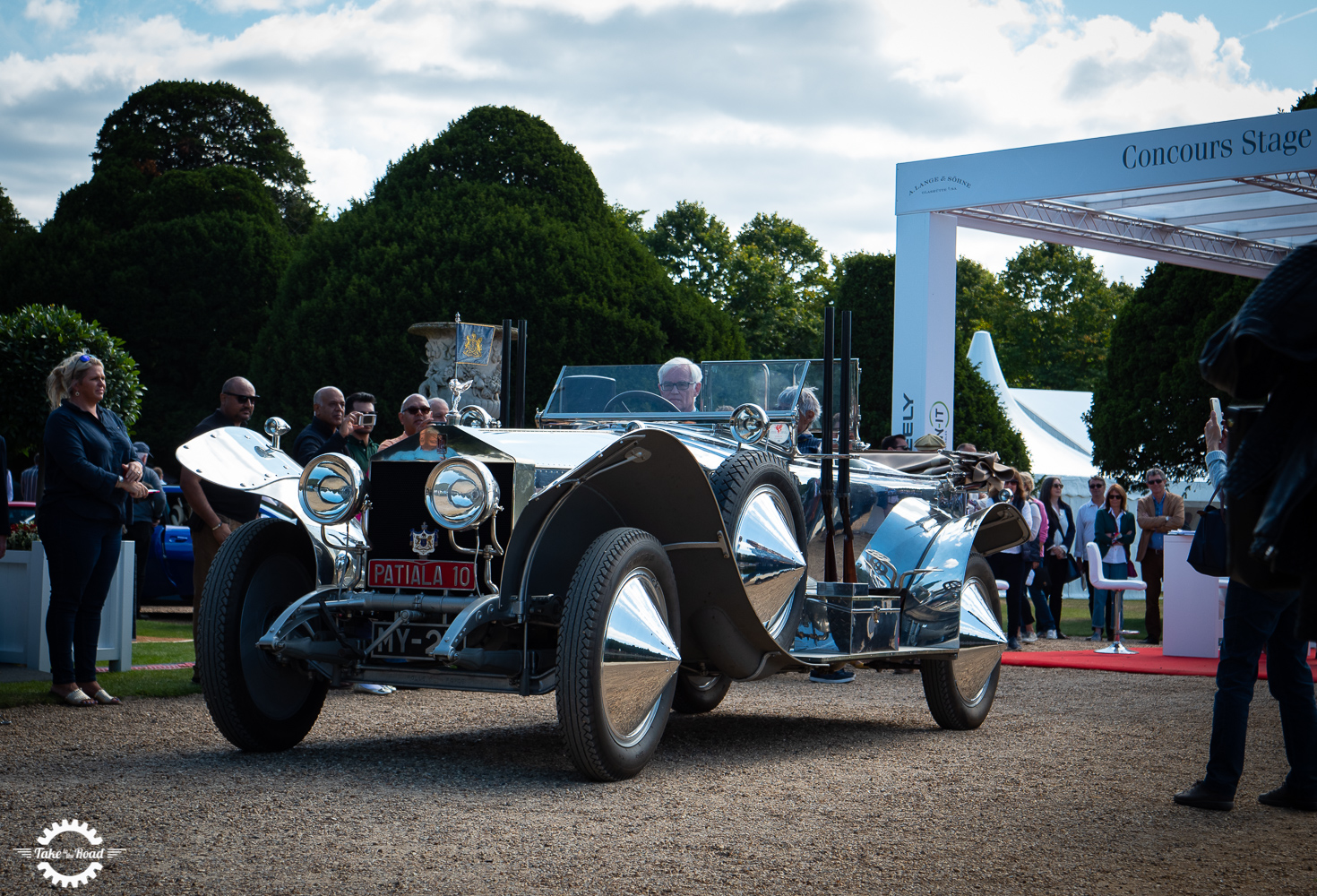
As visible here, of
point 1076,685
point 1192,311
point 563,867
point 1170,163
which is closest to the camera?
point 563,867

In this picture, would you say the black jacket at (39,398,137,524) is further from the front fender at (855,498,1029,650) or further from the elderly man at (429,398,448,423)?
the front fender at (855,498,1029,650)

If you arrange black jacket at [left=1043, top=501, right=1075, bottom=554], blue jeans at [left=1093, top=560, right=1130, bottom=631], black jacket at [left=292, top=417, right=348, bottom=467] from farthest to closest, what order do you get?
black jacket at [left=1043, top=501, right=1075, bottom=554] < blue jeans at [left=1093, top=560, right=1130, bottom=631] < black jacket at [left=292, top=417, right=348, bottom=467]

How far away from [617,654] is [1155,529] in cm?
970

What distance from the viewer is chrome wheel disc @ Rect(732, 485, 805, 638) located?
192 inches

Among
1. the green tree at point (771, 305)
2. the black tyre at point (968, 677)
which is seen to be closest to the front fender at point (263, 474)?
the black tyre at point (968, 677)

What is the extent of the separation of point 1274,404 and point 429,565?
2991mm

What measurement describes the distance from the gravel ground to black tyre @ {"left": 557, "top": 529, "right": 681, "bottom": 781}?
0.58 ft

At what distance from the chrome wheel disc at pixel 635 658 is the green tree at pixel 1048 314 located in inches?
2036

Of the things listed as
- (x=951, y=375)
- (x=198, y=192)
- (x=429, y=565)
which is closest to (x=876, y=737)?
(x=429, y=565)

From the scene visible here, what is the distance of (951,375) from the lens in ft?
48.6

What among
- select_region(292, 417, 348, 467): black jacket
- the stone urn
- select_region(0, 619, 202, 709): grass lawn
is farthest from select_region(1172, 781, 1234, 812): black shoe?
the stone urn

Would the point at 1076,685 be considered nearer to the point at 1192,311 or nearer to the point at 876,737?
the point at 876,737

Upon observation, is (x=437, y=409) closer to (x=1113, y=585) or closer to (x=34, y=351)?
(x=1113, y=585)

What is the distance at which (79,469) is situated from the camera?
6.08m
